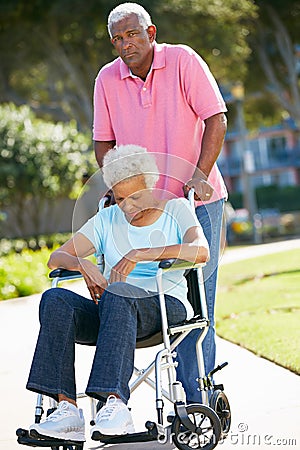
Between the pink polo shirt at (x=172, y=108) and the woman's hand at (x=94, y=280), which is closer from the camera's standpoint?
the woman's hand at (x=94, y=280)

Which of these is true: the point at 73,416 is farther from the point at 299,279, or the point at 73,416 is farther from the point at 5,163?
the point at 5,163

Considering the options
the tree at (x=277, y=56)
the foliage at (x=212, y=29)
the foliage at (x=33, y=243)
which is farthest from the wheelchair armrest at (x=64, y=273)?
the tree at (x=277, y=56)

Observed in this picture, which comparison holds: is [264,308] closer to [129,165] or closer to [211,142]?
A: [211,142]

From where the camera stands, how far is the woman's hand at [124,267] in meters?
4.11

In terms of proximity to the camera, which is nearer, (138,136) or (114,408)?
(114,408)

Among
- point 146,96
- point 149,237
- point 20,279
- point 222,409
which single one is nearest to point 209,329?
point 222,409

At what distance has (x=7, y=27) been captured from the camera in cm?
2434

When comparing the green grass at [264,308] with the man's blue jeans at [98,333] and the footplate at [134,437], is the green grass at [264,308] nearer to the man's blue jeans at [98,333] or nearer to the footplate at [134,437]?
the man's blue jeans at [98,333]

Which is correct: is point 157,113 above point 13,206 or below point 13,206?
above

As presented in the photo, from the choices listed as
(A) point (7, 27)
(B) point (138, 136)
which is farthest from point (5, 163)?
(B) point (138, 136)

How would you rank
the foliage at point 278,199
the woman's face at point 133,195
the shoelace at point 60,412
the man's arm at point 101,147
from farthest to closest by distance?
the foliage at point 278,199
the man's arm at point 101,147
the woman's face at point 133,195
the shoelace at point 60,412

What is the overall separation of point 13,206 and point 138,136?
18.8 m

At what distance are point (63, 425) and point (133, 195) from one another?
102cm

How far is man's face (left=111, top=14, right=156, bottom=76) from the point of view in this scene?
4.33 m
